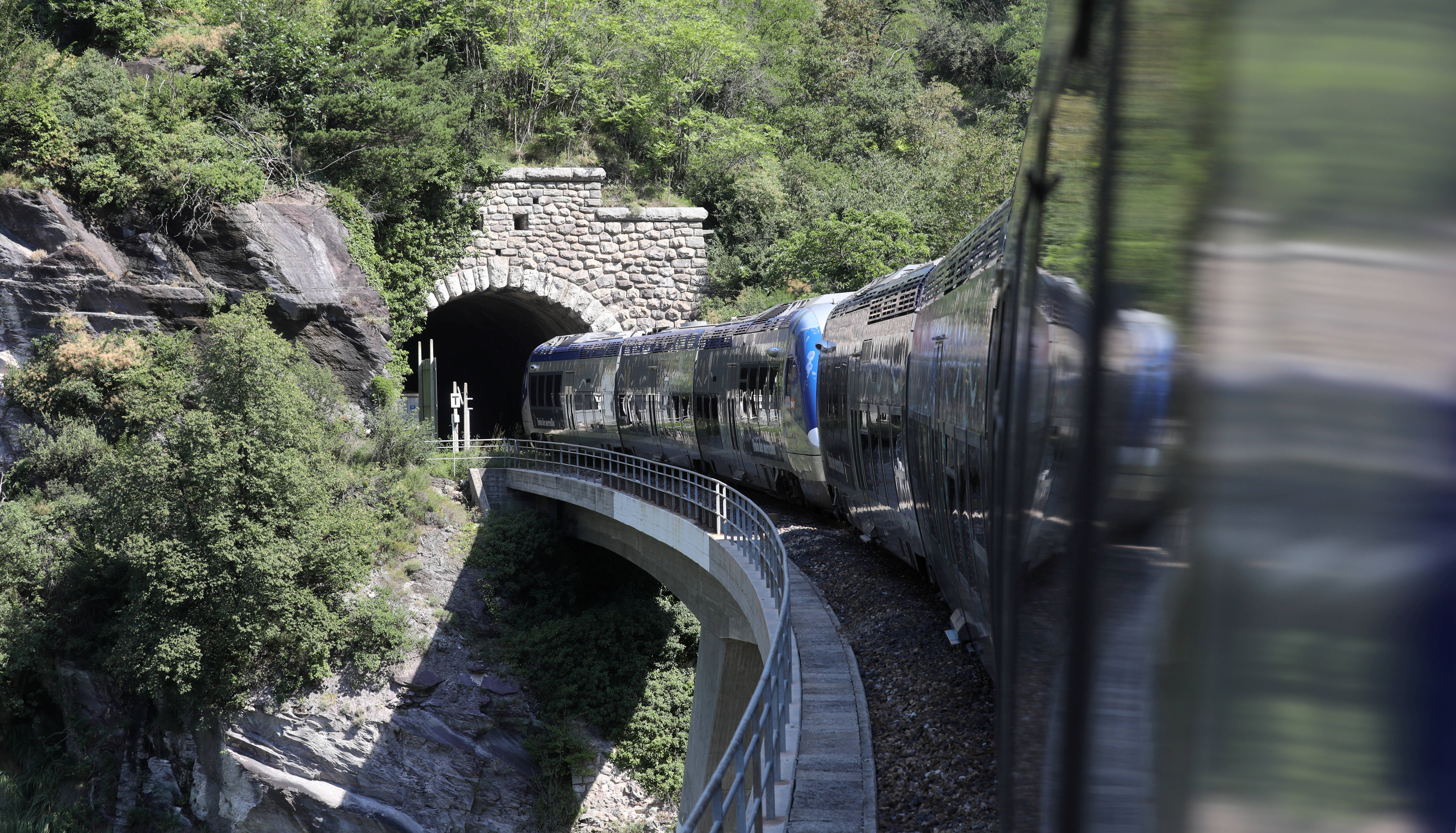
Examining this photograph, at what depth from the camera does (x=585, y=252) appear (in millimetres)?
→ 35031

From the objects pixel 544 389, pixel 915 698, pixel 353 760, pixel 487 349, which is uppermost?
pixel 487 349

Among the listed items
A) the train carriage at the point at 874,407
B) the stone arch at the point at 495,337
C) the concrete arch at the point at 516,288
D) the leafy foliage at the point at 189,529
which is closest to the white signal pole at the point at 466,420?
the stone arch at the point at 495,337

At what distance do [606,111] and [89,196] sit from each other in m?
17.8

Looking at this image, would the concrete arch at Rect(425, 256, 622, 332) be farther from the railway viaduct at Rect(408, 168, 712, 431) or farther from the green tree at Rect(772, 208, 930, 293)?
the green tree at Rect(772, 208, 930, 293)

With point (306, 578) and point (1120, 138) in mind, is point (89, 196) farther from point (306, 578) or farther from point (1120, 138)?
point (1120, 138)

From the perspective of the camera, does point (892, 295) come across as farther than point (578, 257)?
No

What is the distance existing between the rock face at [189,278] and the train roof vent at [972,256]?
885 inches

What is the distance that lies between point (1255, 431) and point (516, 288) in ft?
114

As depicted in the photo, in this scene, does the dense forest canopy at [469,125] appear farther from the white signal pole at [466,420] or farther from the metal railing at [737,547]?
the metal railing at [737,547]

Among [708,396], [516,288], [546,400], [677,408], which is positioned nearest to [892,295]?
[708,396]

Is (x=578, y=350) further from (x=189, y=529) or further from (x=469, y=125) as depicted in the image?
(x=469, y=125)

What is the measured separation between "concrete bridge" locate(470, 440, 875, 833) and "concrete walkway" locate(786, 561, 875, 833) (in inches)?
0.5

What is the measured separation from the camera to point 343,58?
3017 centimetres

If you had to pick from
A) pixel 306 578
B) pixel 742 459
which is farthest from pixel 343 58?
pixel 742 459
